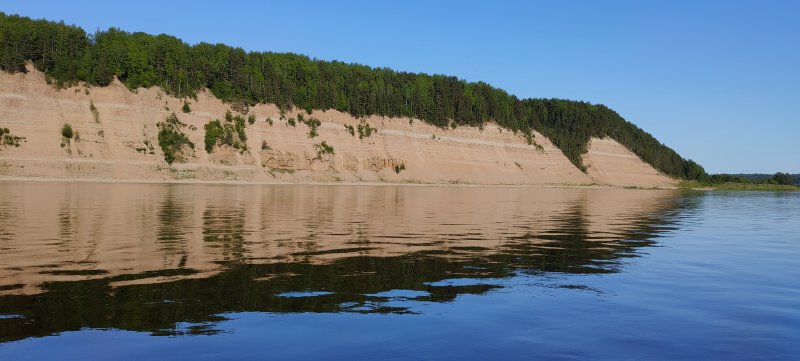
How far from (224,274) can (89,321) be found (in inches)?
168

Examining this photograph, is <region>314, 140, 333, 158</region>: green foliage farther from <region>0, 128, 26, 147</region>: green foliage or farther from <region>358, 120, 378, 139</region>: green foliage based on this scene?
<region>0, 128, 26, 147</region>: green foliage

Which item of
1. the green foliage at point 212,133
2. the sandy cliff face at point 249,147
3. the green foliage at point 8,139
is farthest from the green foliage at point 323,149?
the green foliage at point 8,139

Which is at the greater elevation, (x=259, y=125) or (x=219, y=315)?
(x=259, y=125)

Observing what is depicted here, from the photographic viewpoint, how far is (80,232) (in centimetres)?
2128

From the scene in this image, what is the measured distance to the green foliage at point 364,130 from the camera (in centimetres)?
13838

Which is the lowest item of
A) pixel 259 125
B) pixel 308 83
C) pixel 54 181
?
pixel 54 181

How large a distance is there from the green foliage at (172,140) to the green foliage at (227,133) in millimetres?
4172

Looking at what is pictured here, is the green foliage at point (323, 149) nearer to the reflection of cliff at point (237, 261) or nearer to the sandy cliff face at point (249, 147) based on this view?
the sandy cliff face at point (249, 147)

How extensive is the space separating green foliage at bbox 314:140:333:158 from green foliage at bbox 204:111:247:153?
15243 millimetres

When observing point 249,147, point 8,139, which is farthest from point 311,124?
point 8,139

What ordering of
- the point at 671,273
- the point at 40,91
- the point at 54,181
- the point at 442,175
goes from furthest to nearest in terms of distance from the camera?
1. the point at 442,175
2. the point at 40,91
3. the point at 54,181
4. the point at 671,273

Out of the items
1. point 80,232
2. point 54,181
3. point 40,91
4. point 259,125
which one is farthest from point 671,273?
point 259,125

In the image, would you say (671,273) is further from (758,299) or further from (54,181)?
(54,181)

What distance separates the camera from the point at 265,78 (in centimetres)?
13212
